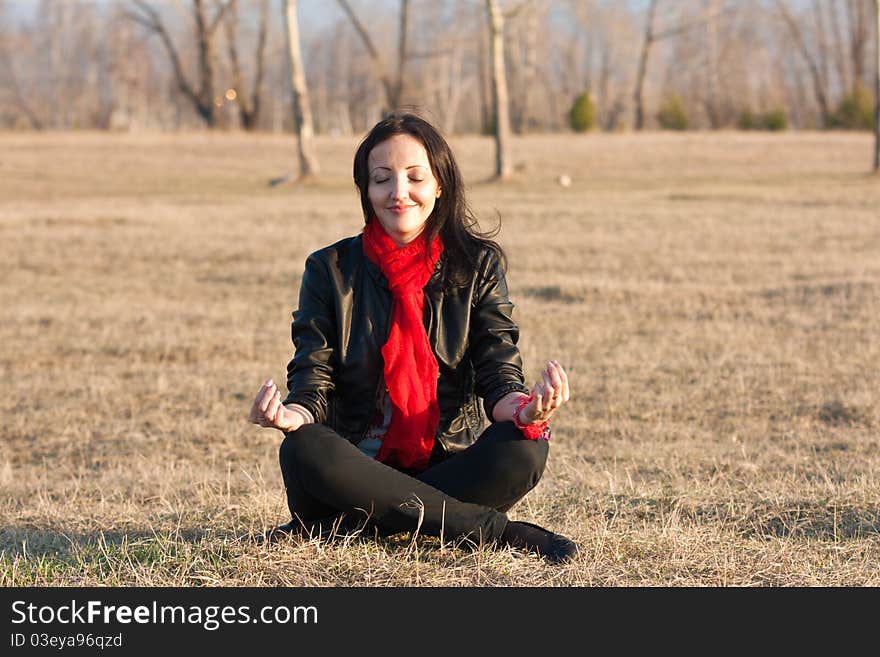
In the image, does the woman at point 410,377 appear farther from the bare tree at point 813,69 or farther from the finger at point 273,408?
the bare tree at point 813,69

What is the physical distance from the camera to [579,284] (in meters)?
12.5

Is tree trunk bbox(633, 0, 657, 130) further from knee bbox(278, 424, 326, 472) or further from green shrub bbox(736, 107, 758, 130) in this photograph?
knee bbox(278, 424, 326, 472)

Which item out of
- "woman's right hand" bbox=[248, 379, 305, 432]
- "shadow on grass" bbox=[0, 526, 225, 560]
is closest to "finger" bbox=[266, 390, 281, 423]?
"woman's right hand" bbox=[248, 379, 305, 432]

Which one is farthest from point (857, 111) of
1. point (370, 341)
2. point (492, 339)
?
point (370, 341)

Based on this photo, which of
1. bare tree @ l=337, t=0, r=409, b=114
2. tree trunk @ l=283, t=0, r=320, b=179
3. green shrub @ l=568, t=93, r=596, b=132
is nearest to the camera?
tree trunk @ l=283, t=0, r=320, b=179

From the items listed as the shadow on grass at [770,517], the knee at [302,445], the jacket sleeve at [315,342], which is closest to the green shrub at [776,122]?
the shadow on grass at [770,517]

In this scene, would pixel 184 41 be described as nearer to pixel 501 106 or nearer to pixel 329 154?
pixel 329 154

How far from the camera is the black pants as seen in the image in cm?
366

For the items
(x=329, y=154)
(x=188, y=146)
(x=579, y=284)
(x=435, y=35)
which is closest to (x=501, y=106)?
(x=329, y=154)

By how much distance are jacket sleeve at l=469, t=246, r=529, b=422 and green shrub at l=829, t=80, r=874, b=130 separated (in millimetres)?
44155

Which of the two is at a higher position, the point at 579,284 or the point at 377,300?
the point at 377,300

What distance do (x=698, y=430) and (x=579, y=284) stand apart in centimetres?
548

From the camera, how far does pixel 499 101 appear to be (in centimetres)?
3002

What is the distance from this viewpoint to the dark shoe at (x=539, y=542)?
3.67 metres
